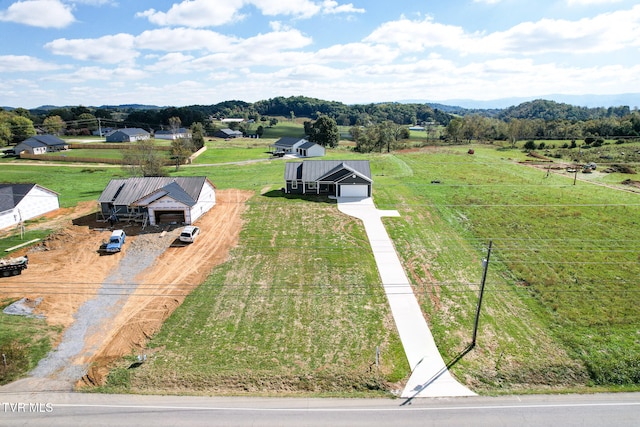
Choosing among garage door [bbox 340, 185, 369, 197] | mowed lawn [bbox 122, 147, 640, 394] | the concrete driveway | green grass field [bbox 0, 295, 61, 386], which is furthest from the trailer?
garage door [bbox 340, 185, 369, 197]

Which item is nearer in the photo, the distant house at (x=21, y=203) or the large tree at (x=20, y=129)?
the distant house at (x=21, y=203)

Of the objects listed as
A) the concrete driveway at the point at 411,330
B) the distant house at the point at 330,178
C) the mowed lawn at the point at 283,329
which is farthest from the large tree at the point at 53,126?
the concrete driveway at the point at 411,330

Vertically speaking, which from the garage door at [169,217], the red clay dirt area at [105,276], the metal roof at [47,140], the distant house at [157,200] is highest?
the metal roof at [47,140]

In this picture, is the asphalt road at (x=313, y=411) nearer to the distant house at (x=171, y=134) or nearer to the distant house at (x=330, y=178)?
the distant house at (x=330, y=178)

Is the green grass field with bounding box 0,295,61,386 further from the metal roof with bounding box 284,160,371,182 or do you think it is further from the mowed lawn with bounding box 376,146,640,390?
the metal roof with bounding box 284,160,371,182

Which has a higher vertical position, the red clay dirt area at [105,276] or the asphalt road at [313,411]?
the red clay dirt area at [105,276]

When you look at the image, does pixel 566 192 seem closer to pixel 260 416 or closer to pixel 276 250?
pixel 276 250

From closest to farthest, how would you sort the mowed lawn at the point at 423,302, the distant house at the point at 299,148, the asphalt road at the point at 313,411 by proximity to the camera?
the asphalt road at the point at 313,411 → the mowed lawn at the point at 423,302 → the distant house at the point at 299,148
